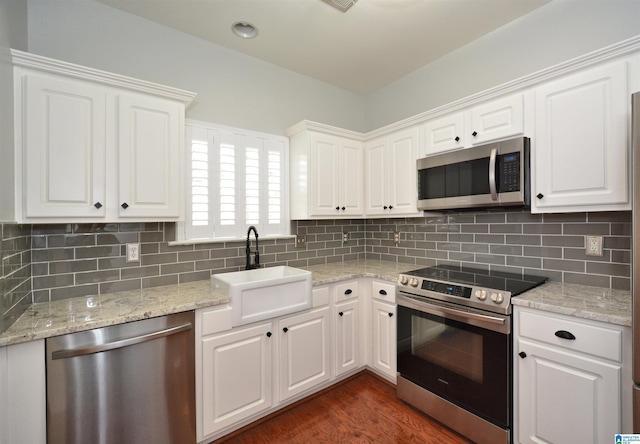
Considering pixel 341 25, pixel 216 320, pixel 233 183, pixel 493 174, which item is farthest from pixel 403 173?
pixel 216 320

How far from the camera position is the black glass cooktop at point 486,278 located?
1.80 metres

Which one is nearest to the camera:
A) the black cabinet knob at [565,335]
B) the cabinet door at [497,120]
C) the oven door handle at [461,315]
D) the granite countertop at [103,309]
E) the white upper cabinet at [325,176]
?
the granite countertop at [103,309]

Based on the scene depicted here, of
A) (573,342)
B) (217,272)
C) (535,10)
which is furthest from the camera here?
(217,272)

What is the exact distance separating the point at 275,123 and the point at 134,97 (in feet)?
4.01

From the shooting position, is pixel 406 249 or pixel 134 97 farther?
pixel 406 249

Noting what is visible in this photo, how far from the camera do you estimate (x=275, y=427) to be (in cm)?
199

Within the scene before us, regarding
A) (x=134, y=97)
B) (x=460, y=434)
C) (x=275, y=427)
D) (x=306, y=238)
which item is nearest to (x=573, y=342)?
(x=460, y=434)

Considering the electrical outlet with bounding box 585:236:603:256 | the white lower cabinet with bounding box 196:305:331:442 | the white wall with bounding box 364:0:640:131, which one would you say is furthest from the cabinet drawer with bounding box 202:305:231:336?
the white wall with bounding box 364:0:640:131

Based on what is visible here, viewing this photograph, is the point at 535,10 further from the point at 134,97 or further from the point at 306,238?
the point at 134,97

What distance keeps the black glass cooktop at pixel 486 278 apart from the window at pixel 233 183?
141cm

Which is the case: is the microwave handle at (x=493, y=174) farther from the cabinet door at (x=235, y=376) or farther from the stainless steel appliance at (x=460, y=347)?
the cabinet door at (x=235, y=376)

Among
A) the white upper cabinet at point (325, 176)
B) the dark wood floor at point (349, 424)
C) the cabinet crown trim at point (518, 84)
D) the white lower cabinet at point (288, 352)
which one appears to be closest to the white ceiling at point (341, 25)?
the cabinet crown trim at point (518, 84)

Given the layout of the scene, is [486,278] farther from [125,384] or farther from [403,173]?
[125,384]

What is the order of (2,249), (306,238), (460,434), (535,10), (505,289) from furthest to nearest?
(306,238) < (535,10) < (460,434) < (505,289) < (2,249)
